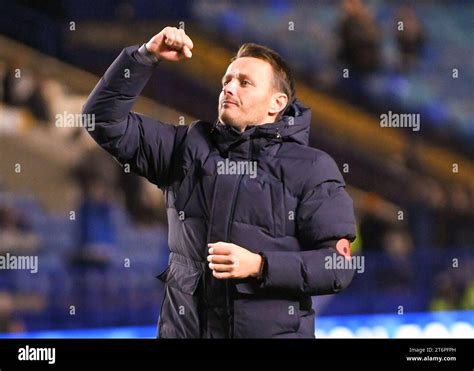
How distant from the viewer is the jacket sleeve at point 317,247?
2141mm

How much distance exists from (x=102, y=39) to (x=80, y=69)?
169 mm

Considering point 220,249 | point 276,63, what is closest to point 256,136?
point 276,63

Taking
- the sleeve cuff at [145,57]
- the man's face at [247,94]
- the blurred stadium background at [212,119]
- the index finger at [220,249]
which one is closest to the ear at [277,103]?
the man's face at [247,94]

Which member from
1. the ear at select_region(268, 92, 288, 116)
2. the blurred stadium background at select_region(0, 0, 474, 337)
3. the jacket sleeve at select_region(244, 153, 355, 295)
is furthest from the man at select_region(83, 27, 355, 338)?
the blurred stadium background at select_region(0, 0, 474, 337)

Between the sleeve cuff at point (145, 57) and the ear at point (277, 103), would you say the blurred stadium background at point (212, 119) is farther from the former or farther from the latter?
the sleeve cuff at point (145, 57)

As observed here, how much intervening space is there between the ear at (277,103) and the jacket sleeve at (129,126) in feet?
0.80

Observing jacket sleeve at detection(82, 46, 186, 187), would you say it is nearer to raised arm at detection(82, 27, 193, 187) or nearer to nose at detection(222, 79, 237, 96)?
raised arm at detection(82, 27, 193, 187)

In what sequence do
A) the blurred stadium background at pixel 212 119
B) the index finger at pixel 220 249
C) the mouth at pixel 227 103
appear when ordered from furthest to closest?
1. the blurred stadium background at pixel 212 119
2. the mouth at pixel 227 103
3. the index finger at pixel 220 249

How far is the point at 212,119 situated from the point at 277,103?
4.41 feet

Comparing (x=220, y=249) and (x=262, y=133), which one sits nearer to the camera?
(x=220, y=249)

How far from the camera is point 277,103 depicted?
2.40 m

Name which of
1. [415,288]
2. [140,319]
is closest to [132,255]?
[140,319]

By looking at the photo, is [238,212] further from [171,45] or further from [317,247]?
[171,45]

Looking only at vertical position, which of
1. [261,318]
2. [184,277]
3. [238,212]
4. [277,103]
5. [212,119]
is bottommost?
[261,318]
